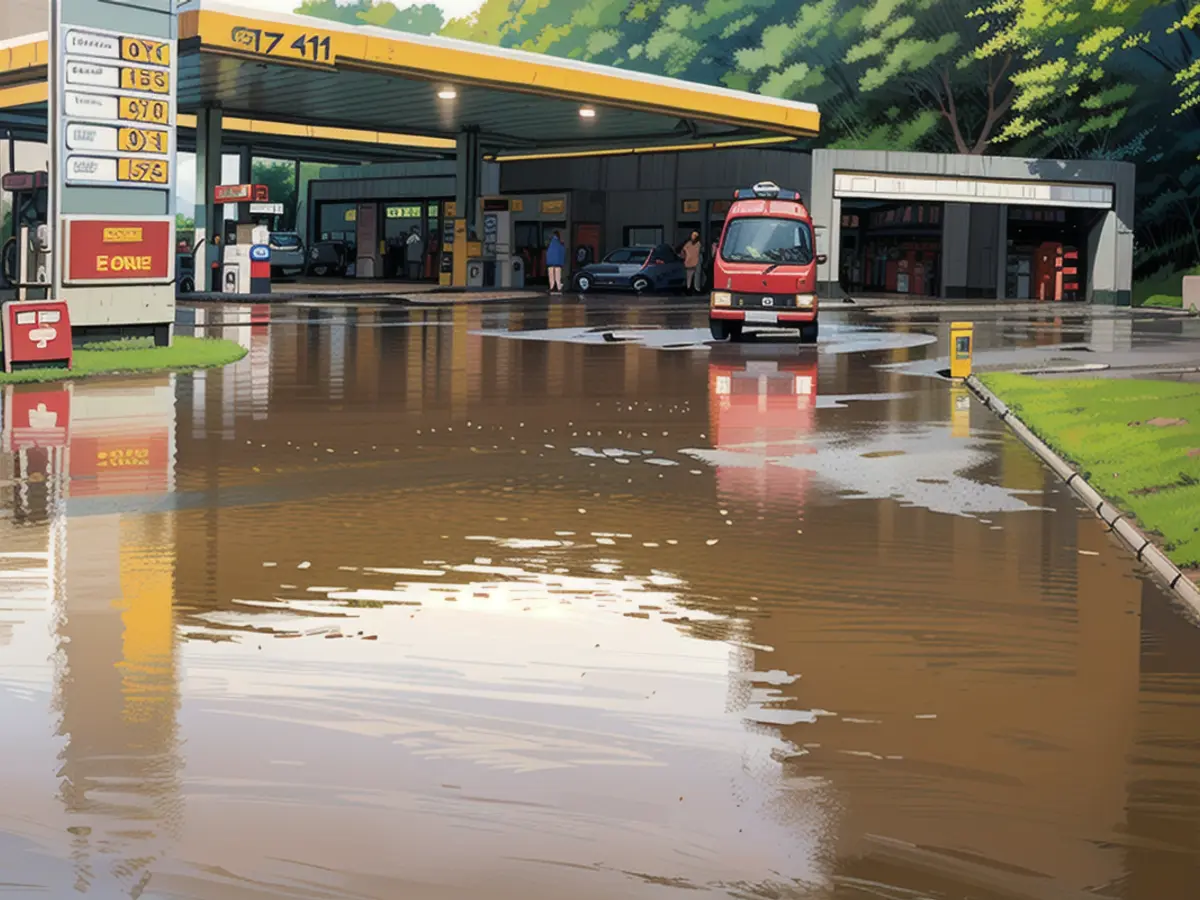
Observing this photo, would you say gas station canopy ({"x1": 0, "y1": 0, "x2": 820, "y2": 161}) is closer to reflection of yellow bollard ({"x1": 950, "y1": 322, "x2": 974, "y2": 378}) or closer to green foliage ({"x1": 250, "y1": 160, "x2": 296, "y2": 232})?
reflection of yellow bollard ({"x1": 950, "y1": 322, "x2": 974, "y2": 378})

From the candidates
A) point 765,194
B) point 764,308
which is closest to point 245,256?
point 765,194

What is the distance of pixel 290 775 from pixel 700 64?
313 ft

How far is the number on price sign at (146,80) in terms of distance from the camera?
26.2 m

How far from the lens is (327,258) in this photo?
7856cm

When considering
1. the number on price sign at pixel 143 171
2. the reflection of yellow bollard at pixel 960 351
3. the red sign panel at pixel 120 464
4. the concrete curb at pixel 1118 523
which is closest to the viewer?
the concrete curb at pixel 1118 523

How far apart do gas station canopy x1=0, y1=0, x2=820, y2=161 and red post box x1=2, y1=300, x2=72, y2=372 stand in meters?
18.7

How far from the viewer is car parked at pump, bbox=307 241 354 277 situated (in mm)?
78312

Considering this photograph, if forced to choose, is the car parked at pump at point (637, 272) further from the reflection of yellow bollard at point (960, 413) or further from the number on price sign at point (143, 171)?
the reflection of yellow bollard at point (960, 413)

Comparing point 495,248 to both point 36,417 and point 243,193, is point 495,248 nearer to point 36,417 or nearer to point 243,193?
point 243,193

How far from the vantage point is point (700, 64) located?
98.6 meters

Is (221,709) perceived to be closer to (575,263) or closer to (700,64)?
(575,263)

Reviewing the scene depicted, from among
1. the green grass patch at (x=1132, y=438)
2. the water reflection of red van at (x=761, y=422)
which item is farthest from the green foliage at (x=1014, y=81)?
the green grass patch at (x=1132, y=438)

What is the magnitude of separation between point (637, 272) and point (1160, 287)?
20899 millimetres

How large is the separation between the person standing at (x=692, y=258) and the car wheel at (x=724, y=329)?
86.5ft
